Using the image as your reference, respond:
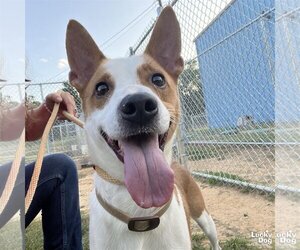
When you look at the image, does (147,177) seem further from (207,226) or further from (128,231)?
(207,226)

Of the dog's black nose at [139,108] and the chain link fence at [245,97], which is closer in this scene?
the dog's black nose at [139,108]

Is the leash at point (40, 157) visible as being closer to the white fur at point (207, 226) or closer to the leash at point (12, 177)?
the leash at point (12, 177)

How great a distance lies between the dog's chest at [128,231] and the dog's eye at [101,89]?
1.31 feet

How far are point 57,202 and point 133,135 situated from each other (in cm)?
95

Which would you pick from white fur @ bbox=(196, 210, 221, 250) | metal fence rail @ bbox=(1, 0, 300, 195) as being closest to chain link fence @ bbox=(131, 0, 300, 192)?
metal fence rail @ bbox=(1, 0, 300, 195)

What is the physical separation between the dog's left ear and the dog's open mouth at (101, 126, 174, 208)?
21.3 inches

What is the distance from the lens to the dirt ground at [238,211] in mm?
3045

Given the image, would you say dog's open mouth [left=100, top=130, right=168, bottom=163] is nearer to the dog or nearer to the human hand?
the dog

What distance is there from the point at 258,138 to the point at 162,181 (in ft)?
11.0

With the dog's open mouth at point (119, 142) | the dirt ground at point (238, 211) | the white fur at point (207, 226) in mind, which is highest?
the dog's open mouth at point (119, 142)

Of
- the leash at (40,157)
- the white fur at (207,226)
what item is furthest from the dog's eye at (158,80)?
the white fur at (207,226)

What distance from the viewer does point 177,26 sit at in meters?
1.84

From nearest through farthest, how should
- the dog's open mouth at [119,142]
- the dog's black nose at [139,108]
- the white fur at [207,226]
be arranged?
1. the dog's black nose at [139,108]
2. the dog's open mouth at [119,142]
3. the white fur at [207,226]

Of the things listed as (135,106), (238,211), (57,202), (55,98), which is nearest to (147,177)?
(135,106)
